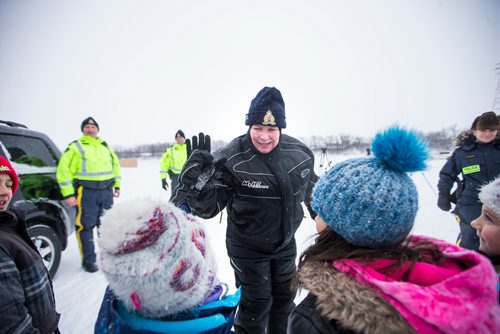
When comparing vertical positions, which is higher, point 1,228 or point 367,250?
point 367,250

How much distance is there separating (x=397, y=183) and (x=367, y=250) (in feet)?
0.79

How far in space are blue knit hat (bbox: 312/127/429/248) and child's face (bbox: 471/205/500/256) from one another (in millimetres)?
Answer: 631

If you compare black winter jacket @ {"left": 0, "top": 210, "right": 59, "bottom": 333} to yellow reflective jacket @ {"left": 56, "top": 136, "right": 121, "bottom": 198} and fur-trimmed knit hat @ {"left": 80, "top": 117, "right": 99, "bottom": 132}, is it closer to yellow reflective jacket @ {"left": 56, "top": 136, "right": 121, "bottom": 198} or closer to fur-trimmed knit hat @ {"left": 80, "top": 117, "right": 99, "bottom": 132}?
yellow reflective jacket @ {"left": 56, "top": 136, "right": 121, "bottom": 198}

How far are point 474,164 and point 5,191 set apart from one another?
4.08 m

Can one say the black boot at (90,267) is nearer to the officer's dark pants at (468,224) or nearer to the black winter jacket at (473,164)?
the officer's dark pants at (468,224)

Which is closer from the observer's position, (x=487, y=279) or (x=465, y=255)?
(x=487, y=279)

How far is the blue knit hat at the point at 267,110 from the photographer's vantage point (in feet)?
6.50

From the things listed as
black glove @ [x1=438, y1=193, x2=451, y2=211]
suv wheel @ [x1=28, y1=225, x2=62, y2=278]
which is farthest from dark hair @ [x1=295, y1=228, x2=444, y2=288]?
suv wheel @ [x1=28, y1=225, x2=62, y2=278]

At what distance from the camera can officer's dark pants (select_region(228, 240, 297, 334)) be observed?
194 cm

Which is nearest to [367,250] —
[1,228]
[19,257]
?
[19,257]

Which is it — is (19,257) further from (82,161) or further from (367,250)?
(82,161)

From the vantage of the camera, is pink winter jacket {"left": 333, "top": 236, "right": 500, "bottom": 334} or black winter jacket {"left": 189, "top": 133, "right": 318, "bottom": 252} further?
black winter jacket {"left": 189, "top": 133, "right": 318, "bottom": 252}

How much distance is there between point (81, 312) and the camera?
262 centimetres

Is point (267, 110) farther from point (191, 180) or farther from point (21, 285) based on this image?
point (21, 285)
